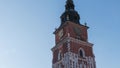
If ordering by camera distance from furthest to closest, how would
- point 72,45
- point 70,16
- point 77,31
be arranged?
point 70,16 < point 77,31 < point 72,45

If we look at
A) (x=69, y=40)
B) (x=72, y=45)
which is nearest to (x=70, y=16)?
(x=69, y=40)

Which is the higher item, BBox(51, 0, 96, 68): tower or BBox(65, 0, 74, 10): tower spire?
BBox(65, 0, 74, 10): tower spire

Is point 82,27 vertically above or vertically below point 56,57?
above

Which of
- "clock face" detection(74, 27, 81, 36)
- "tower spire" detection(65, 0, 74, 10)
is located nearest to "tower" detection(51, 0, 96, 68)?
"clock face" detection(74, 27, 81, 36)

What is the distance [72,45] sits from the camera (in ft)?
170

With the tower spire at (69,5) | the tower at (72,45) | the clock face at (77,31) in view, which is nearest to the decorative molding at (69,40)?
the tower at (72,45)

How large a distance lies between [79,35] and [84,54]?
159 inches

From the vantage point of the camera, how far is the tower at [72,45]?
50781 mm

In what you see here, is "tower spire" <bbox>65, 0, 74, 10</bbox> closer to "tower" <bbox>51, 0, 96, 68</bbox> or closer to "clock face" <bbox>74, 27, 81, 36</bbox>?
"tower" <bbox>51, 0, 96, 68</bbox>

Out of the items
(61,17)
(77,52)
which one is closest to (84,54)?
(77,52)

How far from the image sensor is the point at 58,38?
5644 centimetres

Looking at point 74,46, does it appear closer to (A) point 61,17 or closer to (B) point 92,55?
(B) point 92,55

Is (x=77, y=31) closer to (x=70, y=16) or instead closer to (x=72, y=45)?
(x=70, y=16)

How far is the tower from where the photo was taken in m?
50.8
